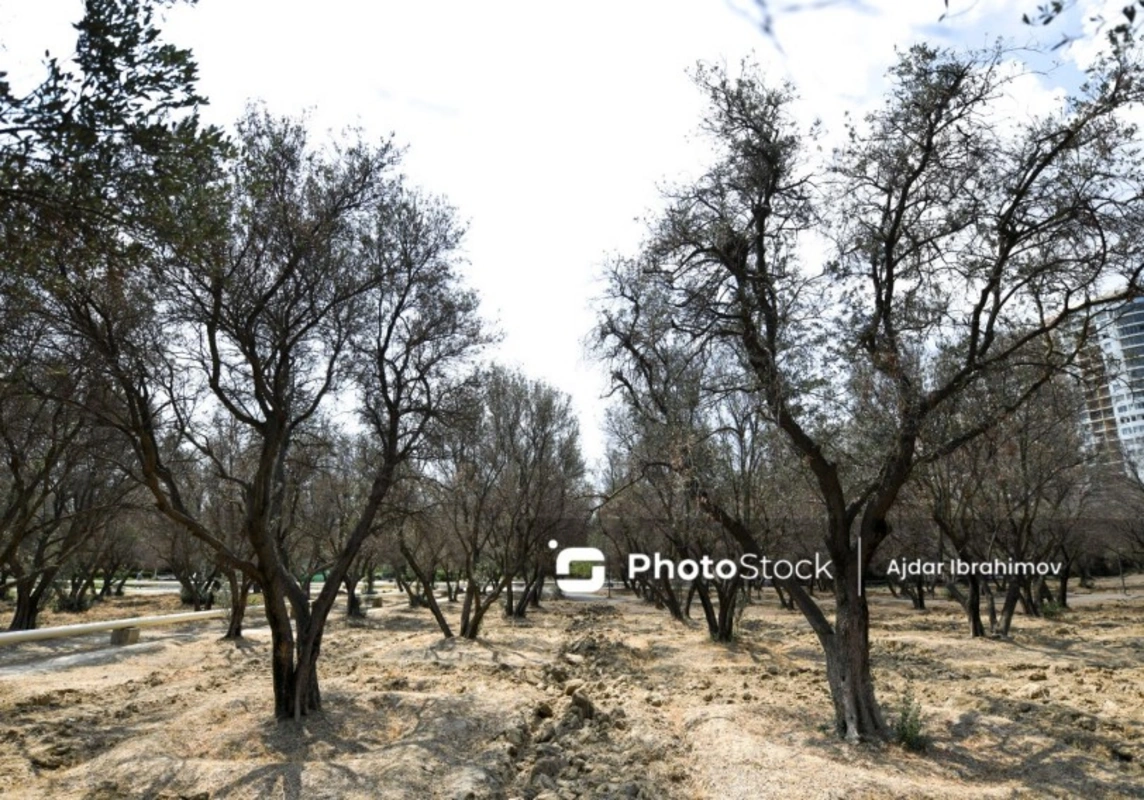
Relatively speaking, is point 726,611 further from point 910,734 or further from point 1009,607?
point 910,734

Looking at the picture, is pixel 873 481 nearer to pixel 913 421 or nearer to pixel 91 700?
pixel 913 421

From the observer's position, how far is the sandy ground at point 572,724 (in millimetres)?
7137

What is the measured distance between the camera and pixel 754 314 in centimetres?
930

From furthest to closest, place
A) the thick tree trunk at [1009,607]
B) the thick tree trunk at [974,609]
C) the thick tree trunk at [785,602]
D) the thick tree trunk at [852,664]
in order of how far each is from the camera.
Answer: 1. the thick tree trunk at [785,602]
2. the thick tree trunk at [974,609]
3. the thick tree trunk at [1009,607]
4. the thick tree trunk at [852,664]

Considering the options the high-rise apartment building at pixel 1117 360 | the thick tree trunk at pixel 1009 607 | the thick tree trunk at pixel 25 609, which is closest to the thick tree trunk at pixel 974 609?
the thick tree trunk at pixel 1009 607

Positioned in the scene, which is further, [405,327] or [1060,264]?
[405,327]

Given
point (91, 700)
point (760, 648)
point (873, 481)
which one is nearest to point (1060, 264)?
point (873, 481)

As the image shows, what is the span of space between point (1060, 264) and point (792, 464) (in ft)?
16.4

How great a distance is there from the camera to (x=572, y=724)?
393 inches

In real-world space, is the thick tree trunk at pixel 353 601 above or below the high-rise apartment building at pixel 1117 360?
below

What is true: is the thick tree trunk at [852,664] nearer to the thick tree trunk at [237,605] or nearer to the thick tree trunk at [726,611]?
the thick tree trunk at [726,611]

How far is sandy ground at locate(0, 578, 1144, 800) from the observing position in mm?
7137

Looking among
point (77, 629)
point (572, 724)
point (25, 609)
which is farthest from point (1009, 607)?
point (25, 609)

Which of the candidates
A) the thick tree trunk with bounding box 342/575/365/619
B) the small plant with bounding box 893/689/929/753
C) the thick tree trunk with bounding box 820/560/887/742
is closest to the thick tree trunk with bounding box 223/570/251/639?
the thick tree trunk with bounding box 342/575/365/619
